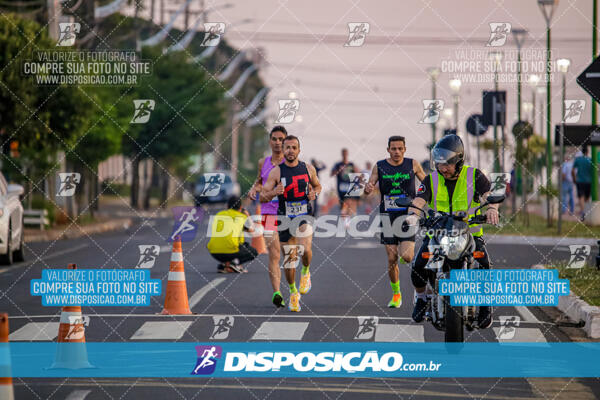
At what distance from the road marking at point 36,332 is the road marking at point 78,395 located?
111 inches

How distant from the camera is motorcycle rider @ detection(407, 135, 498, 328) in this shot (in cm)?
1096

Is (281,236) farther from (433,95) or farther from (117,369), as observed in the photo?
(433,95)

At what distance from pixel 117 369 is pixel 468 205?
11.4 feet

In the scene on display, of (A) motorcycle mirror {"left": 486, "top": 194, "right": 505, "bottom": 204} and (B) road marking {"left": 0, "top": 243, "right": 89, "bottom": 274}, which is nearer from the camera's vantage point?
(A) motorcycle mirror {"left": 486, "top": 194, "right": 505, "bottom": 204}

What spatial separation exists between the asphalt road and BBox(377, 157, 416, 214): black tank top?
50.8 inches

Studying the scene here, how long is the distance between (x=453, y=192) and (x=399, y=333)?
1823mm

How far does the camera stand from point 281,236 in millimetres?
14344

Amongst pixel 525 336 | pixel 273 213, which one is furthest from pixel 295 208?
pixel 525 336

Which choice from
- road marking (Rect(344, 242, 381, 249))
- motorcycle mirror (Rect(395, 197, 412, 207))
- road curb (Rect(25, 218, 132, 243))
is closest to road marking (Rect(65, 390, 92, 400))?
motorcycle mirror (Rect(395, 197, 412, 207))

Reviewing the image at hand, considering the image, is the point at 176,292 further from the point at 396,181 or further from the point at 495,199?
the point at 495,199

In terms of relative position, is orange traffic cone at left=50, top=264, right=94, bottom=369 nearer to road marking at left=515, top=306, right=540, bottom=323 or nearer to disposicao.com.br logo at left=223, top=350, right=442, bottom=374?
disposicao.com.br logo at left=223, top=350, right=442, bottom=374

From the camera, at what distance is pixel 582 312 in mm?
13133

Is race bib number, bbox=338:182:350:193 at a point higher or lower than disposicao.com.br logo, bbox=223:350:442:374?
higher

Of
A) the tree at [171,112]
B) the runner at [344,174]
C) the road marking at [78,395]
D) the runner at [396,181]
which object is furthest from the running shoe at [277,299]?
the tree at [171,112]
